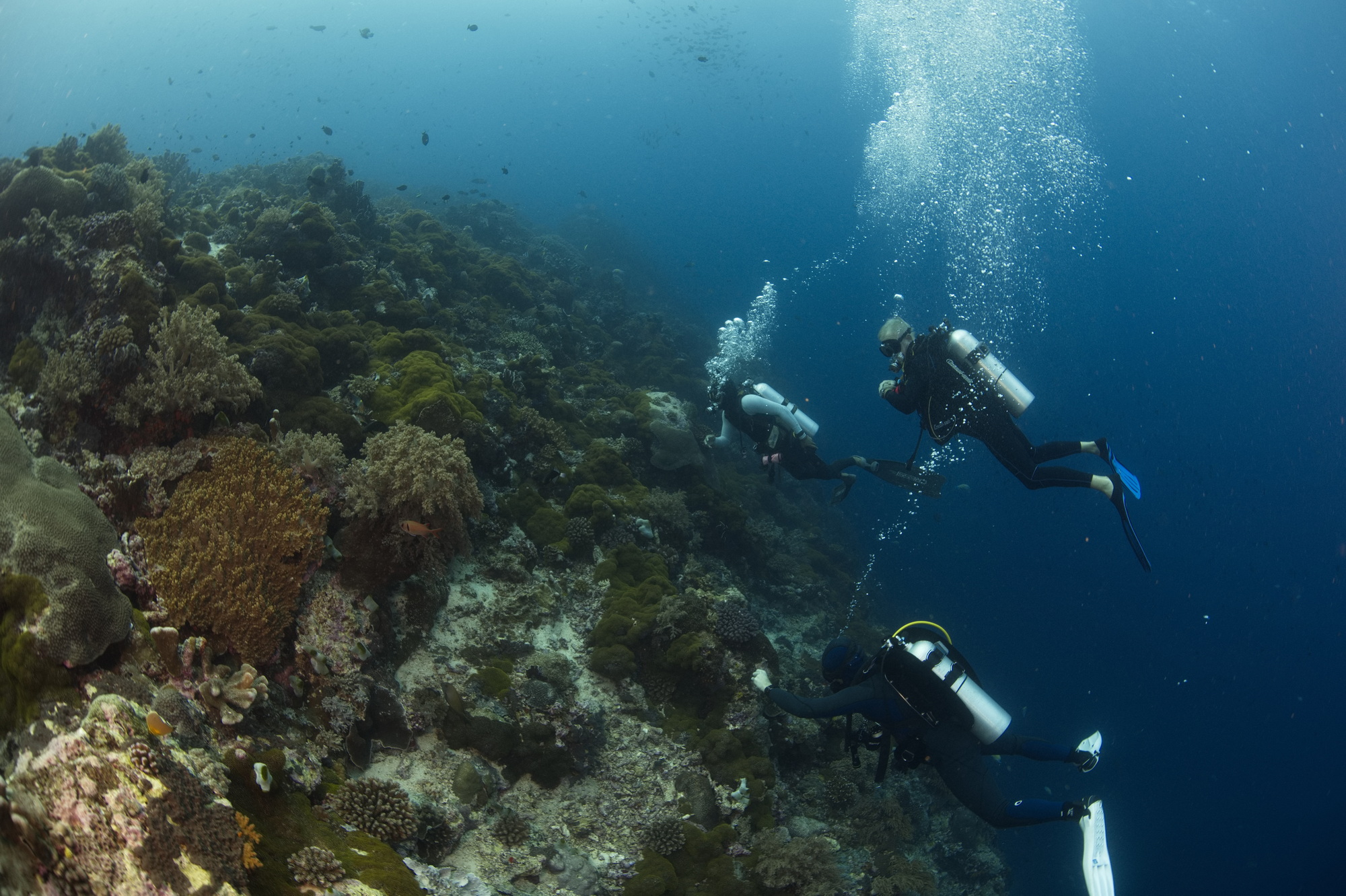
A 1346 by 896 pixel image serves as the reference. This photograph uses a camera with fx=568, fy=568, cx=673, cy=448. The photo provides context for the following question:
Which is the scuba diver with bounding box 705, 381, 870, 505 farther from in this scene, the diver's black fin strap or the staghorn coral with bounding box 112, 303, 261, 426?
the staghorn coral with bounding box 112, 303, 261, 426

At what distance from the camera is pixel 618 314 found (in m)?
22.8

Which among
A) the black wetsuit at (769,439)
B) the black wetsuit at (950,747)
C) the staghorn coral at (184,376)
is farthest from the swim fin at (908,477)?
the staghorn coral at (184,376)

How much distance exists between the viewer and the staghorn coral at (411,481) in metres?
5.36

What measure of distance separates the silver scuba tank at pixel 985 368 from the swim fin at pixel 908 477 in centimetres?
251

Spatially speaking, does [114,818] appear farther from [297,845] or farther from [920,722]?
[920,722]

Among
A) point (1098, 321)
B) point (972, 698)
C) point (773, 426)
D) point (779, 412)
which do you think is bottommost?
point (972, 698)

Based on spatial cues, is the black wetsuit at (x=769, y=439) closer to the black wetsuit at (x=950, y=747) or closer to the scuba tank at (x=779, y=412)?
the scuba tank at (x=779, y=412)

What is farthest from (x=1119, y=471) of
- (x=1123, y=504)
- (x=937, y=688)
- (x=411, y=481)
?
(x=411, y=481)

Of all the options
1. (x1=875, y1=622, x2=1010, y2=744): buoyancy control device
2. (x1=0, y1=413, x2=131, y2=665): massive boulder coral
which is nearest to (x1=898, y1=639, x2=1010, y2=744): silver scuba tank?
(x1=875, y1=622, x2=1010, y2=744): buoyancy control device

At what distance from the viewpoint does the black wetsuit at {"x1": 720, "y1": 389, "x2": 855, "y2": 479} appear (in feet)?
40.2

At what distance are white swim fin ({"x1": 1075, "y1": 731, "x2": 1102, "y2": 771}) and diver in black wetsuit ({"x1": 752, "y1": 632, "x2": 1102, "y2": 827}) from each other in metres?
0.52

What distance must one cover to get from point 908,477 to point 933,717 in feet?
21.2

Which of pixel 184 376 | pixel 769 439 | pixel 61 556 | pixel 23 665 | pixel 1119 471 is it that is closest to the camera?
pixel 23 665

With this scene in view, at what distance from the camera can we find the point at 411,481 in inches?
212
